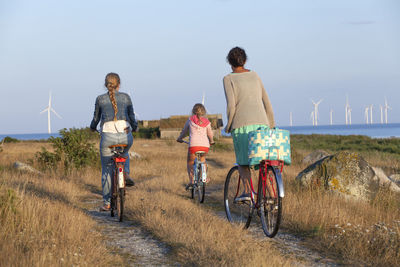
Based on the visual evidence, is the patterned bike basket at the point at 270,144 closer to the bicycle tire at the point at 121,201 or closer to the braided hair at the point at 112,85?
the bicycle tire at the point at 121,201

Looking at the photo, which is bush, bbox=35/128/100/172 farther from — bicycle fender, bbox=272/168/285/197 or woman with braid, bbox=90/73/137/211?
bicycle fender, bbox=272/168/285/197

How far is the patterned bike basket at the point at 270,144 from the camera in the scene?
521 cm

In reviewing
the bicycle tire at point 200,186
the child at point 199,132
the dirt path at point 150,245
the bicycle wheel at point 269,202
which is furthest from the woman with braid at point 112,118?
the bicycle wheel at point 269,202

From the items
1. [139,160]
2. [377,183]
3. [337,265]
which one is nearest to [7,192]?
[337,265]

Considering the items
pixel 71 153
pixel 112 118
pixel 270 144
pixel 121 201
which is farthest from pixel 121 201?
pixel 71 153

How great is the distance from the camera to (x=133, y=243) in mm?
5379

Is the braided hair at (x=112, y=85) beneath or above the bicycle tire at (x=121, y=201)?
above

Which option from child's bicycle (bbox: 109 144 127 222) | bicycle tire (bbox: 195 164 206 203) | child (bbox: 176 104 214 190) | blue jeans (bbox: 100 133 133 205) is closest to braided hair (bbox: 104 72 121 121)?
blue jeans (bbox: 100 133 133 205)

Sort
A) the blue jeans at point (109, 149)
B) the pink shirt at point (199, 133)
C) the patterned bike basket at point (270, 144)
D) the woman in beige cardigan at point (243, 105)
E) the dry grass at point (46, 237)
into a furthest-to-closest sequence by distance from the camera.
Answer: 1. the pink shirt at point (199, 133)
2. the blue jeans at point (109, 149)
3. the woman in beige cardigan at point (243, 105)
4. the patterned bike basket at point (270, 144)
5. the dry grass at point (46, 237)

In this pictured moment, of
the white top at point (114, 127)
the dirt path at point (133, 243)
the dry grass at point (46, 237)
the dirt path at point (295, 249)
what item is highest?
the white top at point (114, 127)

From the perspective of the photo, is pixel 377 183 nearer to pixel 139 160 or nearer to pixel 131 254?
pixel 131 254

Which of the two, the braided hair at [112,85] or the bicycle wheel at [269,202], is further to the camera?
the braided hair at [112,85]

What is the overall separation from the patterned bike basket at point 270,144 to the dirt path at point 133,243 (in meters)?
1.54

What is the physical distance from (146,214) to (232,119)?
6.64 feet
